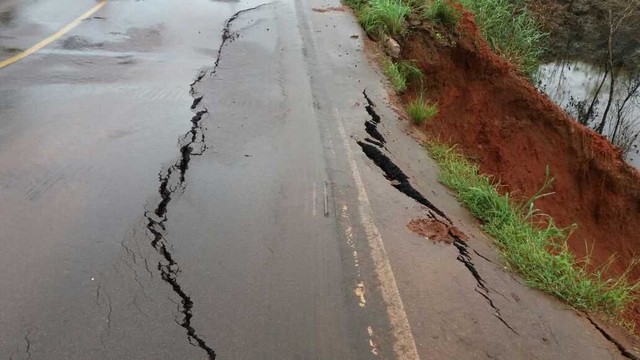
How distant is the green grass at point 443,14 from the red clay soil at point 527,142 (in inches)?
10.1

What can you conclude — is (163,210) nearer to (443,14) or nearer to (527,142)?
(527,142)

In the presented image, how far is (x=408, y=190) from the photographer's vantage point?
209 inches

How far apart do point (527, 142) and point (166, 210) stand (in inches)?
250

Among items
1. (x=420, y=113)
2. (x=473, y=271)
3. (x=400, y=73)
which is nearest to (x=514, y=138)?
(x=400, y=73)

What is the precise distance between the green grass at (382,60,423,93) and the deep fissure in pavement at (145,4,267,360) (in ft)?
9.76

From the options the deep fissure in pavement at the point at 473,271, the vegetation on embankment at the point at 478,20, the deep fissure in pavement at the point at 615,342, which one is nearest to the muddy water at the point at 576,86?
the vegetation on embankment at the point at 478,20

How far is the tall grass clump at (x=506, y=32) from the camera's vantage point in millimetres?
10570

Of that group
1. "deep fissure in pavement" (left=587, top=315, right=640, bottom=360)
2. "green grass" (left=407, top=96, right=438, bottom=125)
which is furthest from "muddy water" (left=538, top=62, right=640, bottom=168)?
"deep fissure in pavement" (left=587, top=315, right=640, bottom=360)

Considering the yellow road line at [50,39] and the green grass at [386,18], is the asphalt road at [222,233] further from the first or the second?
the green grass at [386,18]

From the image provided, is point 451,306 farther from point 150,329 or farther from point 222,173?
point 222,173

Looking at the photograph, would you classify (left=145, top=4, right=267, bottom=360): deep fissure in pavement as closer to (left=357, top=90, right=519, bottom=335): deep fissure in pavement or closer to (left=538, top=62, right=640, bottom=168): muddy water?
(left=357, top=90, right=519, bottom=335): deep fissure in pavement

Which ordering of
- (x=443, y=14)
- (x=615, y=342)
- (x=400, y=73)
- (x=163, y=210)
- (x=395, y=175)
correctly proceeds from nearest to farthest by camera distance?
(x=615, y=342) < (x=163, y=210) < (x=395, y=175) < (x=400, y=73) < (x=443, y=14)

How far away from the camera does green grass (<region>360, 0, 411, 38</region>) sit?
959 centimetres

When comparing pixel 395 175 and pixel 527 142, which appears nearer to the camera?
pixel 395 175
